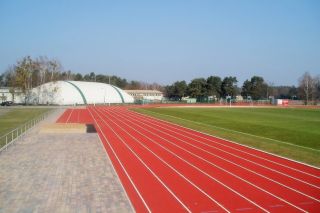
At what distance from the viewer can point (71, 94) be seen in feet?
A: 246

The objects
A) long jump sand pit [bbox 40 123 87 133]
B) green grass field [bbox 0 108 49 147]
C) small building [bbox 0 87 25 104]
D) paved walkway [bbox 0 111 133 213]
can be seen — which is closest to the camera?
paved walkway [bbox 0 111 133 213]

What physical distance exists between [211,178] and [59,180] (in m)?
5.11

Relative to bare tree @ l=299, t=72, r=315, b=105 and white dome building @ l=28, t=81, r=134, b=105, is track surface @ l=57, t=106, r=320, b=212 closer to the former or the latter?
white dome building @ l=28, t=81, r=134, b=105

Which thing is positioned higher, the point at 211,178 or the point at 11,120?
the point at 11,120

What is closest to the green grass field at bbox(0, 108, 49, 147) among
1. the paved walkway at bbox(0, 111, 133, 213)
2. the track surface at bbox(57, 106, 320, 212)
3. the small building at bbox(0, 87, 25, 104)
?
the paved walkway at bbox(0, 111, 133, 213)

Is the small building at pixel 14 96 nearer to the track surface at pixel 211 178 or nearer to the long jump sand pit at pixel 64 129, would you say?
the long jump sand pit at pixel 64 129

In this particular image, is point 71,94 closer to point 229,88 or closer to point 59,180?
point 229,88

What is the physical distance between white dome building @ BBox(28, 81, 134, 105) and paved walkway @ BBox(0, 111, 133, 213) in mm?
55255

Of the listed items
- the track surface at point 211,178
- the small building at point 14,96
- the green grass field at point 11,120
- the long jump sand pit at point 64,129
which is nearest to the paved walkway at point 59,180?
the track surface at point 211,178

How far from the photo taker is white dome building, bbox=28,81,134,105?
238 ft

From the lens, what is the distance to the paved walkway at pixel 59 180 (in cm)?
940

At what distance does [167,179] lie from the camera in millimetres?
12250

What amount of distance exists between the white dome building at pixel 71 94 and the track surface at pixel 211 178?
56334 millimetres

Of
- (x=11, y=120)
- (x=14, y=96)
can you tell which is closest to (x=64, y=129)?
(x=11, y=120)
